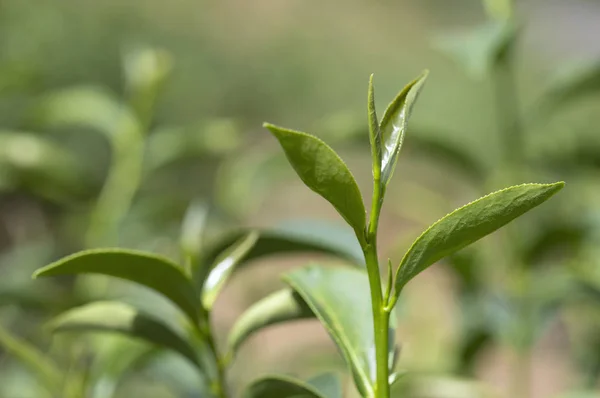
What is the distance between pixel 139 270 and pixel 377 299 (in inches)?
5.3

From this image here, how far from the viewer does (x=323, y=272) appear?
0.43m

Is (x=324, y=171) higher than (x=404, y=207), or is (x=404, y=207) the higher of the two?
(x=404, y=207)

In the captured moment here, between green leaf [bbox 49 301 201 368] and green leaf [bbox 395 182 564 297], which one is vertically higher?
green leaf [bbox 395 182 564 297]

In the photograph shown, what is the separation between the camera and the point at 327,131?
2.74 ft

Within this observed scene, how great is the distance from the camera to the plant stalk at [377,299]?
33cm

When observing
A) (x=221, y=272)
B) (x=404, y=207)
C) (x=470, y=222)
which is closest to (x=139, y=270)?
(x=221, y=272)

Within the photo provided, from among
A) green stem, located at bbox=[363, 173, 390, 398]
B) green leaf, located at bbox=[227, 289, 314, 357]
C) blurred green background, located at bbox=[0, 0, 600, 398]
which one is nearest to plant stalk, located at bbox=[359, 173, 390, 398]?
green stem, located at bbox=[363, 173, 390, 398]

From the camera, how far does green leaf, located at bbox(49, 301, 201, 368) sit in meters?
0.46

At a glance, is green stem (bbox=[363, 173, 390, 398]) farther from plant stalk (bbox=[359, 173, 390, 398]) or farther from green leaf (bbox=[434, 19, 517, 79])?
green leaf (bbox=[434, 19, 517, 79])

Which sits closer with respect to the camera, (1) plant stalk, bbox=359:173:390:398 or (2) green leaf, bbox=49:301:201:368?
(1) plant stalk, bbox=359:173:390:398

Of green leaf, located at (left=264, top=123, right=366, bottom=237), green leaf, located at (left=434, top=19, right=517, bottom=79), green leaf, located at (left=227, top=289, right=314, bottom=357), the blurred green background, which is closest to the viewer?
green leaf, located at (left=264, top=123, right=366, bottom=237)

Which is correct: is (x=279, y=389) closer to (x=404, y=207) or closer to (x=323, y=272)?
(x=323, y=272)

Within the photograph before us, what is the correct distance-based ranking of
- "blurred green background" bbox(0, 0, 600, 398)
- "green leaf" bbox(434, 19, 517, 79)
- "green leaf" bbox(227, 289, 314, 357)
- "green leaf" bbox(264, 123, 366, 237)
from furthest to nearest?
1. "blurred green background" bbox(0, 0, 600, 398)
2. "green leaf" bbox(434, 19, 517, 79)
3. "green leaf" bbox(227, 289, 314, 357)
4. "green leaf" bbox(264, 123, 366, 237)

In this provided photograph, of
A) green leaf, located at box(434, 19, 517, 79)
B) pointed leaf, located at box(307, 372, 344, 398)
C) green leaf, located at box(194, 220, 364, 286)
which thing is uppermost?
green leaf, located at box(434, 19, 517, 79)
